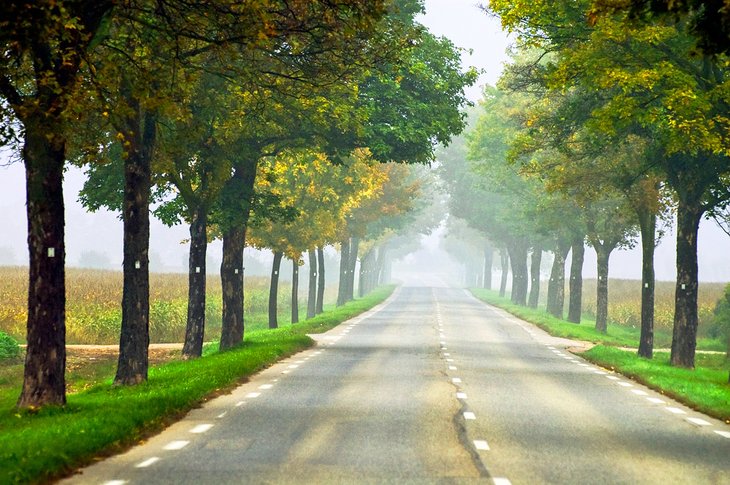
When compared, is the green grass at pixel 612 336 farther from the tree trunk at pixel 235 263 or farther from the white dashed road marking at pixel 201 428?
the white dashed road marking at pixel 201 428

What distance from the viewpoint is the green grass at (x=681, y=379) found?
18953 millimetres

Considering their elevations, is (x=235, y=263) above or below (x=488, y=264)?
below

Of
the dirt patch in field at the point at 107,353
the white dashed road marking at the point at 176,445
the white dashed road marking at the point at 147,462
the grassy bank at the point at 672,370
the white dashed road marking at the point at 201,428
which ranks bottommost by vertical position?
the dirt patch in field at the point at 107,353

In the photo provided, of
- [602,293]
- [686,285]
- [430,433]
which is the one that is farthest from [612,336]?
[430,433]

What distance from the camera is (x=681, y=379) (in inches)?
945

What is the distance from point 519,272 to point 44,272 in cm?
7049

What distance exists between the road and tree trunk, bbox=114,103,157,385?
2.08 metres

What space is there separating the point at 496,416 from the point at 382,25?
11.0m

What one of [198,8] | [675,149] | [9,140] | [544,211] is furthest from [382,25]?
[544,211]

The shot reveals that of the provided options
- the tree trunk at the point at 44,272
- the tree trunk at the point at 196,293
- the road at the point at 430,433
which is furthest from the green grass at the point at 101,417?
the tree trunk at the point at 196,293

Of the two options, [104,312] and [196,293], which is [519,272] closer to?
[104,312]

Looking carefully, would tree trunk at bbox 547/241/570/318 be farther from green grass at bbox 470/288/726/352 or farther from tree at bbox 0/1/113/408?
tree at bbox 0/1/113/408

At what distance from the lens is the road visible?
11.4 m

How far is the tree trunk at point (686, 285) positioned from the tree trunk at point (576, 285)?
89.4 feet
